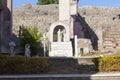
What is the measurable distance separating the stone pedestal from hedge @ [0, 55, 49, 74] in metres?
12.2

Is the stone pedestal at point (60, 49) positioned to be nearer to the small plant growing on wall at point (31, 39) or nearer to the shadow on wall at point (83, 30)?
the small plant growing on wall at point (31, 39)

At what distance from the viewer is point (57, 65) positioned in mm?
23078

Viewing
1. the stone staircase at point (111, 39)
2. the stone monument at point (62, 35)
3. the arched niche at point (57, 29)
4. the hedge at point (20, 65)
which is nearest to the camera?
the hedge at point (20, 65)

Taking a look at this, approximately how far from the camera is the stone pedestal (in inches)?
1288

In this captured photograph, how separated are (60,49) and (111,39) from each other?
7534mm

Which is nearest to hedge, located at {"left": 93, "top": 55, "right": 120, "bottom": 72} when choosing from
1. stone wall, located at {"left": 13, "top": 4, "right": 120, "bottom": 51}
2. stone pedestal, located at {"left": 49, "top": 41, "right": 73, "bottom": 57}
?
stone pedestal, located at {"left": 49, "top": 41, "right": 73, "bottom": 57}

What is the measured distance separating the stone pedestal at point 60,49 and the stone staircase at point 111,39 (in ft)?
17.5

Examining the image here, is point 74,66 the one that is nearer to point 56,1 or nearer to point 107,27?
point 107,27


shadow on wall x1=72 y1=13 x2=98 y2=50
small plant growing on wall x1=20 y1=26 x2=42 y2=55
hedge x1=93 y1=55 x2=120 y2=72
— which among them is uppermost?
shadow on wall x1=72 y1=13 x2=98 y2=50

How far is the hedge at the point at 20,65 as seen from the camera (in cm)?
2025

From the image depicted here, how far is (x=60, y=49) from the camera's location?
33.1 metres

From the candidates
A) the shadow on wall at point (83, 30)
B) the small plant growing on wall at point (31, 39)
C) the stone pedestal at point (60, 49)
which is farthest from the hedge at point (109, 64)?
the shadow on wall at point (83, 30)

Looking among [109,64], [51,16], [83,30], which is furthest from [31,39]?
[109,64]

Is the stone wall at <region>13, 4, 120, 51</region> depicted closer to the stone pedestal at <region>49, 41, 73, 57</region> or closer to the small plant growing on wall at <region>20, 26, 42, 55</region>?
the small plant growing on wall at <region>20, 26, 42, 55</region>
